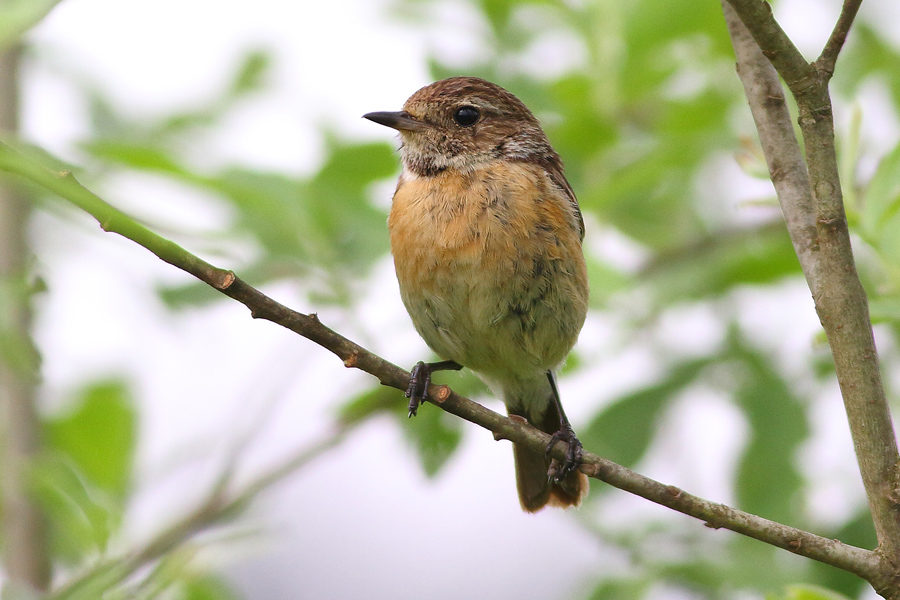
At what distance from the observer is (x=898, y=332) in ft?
12.8

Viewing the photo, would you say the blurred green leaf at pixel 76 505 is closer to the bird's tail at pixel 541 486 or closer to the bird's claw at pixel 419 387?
the bird's claw at pixel 419 387

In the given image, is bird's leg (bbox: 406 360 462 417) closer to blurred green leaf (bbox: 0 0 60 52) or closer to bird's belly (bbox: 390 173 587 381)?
bird's belly (bbox: 390 173 587 381)

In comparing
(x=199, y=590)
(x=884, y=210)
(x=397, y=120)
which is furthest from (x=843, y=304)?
(x=397, y=120)

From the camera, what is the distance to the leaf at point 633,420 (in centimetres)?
382

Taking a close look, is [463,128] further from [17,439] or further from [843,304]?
[843,304]

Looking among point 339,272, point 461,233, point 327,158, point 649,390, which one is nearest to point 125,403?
point 339,272

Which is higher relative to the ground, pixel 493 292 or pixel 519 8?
pixel 519 8

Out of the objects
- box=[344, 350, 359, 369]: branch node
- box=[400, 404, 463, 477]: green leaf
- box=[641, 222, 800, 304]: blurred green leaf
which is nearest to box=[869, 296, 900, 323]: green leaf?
box=[641, 222, 800, 304]: blurred green leaf

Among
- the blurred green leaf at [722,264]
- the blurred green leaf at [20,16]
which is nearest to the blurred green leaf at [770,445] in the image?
the blurred green leaf at [722,264]

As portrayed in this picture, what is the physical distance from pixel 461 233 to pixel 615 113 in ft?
2.96

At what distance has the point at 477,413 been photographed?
107 inches

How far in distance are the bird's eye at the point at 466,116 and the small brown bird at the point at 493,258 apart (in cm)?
6

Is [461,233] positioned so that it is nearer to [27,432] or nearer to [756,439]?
[756,439]

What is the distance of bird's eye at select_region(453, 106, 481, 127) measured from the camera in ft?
16.9
